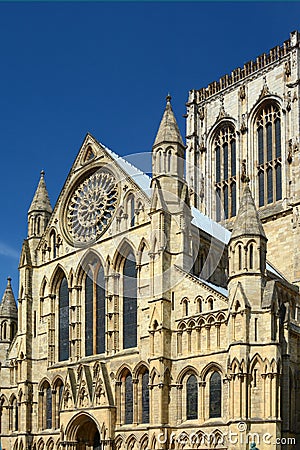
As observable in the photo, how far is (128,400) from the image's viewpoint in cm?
4450

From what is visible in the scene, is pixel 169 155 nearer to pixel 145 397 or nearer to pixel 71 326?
pixel 71 326

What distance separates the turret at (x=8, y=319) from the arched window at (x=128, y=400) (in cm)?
1289

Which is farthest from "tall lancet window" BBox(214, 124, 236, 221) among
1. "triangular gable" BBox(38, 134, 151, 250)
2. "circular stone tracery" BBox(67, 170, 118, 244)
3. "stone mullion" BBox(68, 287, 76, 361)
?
"stone mullion" BBox(68, 287, 76, 361)

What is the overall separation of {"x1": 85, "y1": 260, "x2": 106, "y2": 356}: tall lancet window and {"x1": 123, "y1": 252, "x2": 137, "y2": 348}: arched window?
6.40ft

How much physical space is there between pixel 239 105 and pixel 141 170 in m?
18.4

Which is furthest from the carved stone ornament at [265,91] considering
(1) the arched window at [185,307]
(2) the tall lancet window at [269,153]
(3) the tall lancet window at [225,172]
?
(1) the arched window at [185,307]

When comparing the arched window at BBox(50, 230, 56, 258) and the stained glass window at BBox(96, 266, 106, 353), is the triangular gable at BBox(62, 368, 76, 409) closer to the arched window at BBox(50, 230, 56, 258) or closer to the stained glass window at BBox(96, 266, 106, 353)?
the stained glass window at BBox(96, 266, 106, 353)

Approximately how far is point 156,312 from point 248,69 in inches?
1170

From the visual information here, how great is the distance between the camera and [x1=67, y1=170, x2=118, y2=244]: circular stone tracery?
49156 millimetres

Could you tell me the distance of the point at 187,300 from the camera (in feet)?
139

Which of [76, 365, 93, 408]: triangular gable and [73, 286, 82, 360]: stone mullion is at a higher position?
[73, 286, 82, 360]: stone mullion

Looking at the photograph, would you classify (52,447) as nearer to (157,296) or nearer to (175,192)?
(157,296)

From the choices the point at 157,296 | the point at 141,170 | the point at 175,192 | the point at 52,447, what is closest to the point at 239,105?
the point at 141,170

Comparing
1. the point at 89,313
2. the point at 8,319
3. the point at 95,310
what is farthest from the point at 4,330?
the point at 95,310
